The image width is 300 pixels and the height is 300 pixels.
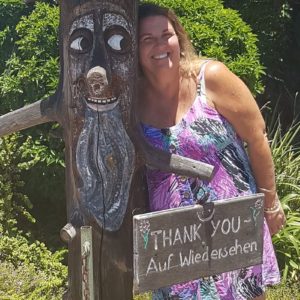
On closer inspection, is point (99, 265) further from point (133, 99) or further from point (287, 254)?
point (287, 254)

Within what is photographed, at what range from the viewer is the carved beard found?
210 cm

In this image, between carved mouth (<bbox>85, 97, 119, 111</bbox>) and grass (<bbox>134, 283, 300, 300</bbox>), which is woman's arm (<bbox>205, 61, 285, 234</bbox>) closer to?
carved mouth (<bbox>85, 97, 119, 111</bbox>)

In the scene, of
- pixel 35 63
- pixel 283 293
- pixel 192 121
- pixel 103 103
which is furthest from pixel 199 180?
pixel 283 293

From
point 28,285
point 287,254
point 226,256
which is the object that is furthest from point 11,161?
point 226,256

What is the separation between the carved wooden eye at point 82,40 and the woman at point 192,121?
21cm

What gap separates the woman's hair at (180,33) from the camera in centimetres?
219

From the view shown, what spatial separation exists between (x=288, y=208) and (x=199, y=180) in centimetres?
256

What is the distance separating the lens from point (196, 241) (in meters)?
1.94

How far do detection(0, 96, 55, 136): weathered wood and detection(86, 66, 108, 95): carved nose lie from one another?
22cm

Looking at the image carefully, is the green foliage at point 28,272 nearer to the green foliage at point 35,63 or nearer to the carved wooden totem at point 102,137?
the green foliage at point 35,63

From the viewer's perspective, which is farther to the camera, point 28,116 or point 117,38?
point 28,116

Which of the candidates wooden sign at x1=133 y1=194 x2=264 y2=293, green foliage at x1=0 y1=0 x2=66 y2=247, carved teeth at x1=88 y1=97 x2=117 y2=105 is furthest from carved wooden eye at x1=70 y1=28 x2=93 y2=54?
green foliage at x1=0 y1=0 x2=66 y2=247

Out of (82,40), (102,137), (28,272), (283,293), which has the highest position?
(82,40)

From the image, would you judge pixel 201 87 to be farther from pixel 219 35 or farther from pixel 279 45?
pixel 279 45
